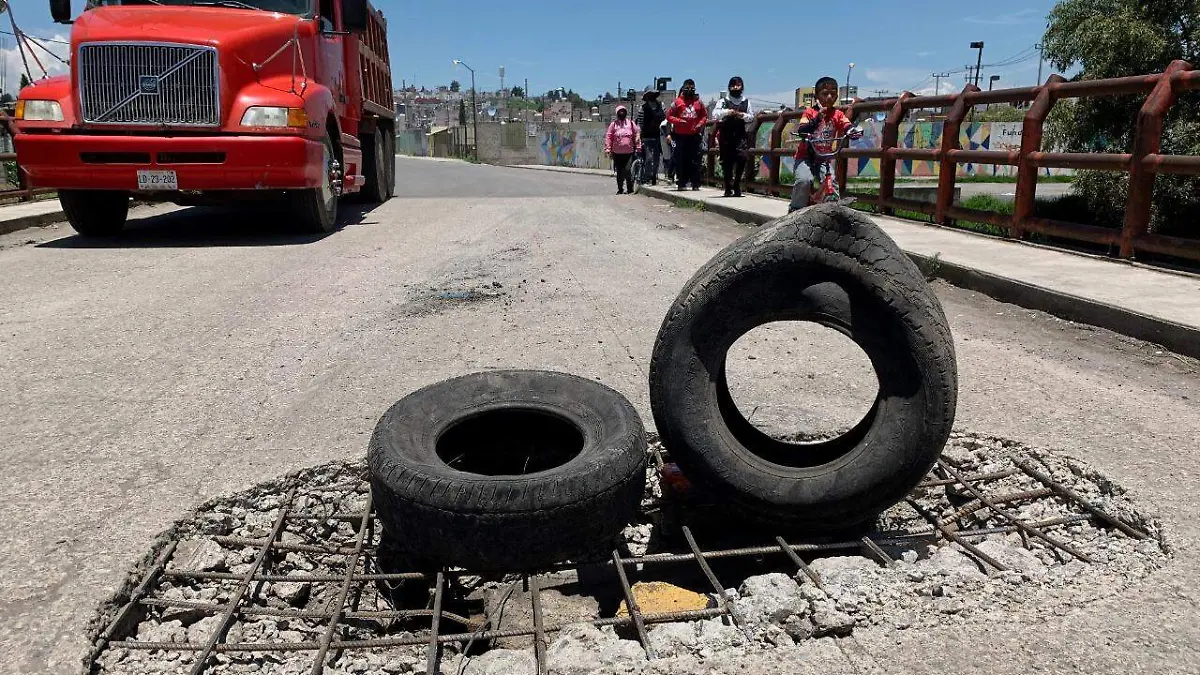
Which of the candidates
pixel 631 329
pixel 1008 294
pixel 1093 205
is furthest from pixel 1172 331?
pixel 1093 205

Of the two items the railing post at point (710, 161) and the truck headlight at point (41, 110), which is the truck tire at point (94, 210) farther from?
the railing post at point (710, 161)

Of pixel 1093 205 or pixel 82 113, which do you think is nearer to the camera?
pixel 82 113

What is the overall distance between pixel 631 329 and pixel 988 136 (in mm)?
33363

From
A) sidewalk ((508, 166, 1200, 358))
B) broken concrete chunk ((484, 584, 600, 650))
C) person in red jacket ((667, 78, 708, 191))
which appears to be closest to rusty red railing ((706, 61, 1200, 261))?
sidewalk ((508, 166, 1200, 358))

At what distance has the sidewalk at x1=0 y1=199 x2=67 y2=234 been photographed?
982 centimetres

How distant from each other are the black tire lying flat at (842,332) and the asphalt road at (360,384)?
0.55 metres

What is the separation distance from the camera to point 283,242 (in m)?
9.03

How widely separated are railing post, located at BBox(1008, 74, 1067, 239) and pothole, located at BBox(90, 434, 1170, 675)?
18.2 feet

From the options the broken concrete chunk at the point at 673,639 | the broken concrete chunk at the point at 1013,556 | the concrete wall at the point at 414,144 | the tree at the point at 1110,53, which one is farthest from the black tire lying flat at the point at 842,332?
the concrete wall at the point at 414,144

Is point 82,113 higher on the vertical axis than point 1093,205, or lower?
higher

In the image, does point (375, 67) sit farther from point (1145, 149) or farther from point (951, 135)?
point (1145, 149)

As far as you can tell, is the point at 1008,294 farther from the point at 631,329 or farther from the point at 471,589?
the point at 471,589

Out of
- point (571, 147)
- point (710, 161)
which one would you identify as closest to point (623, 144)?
point (710, 161)

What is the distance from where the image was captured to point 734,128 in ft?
44.3
